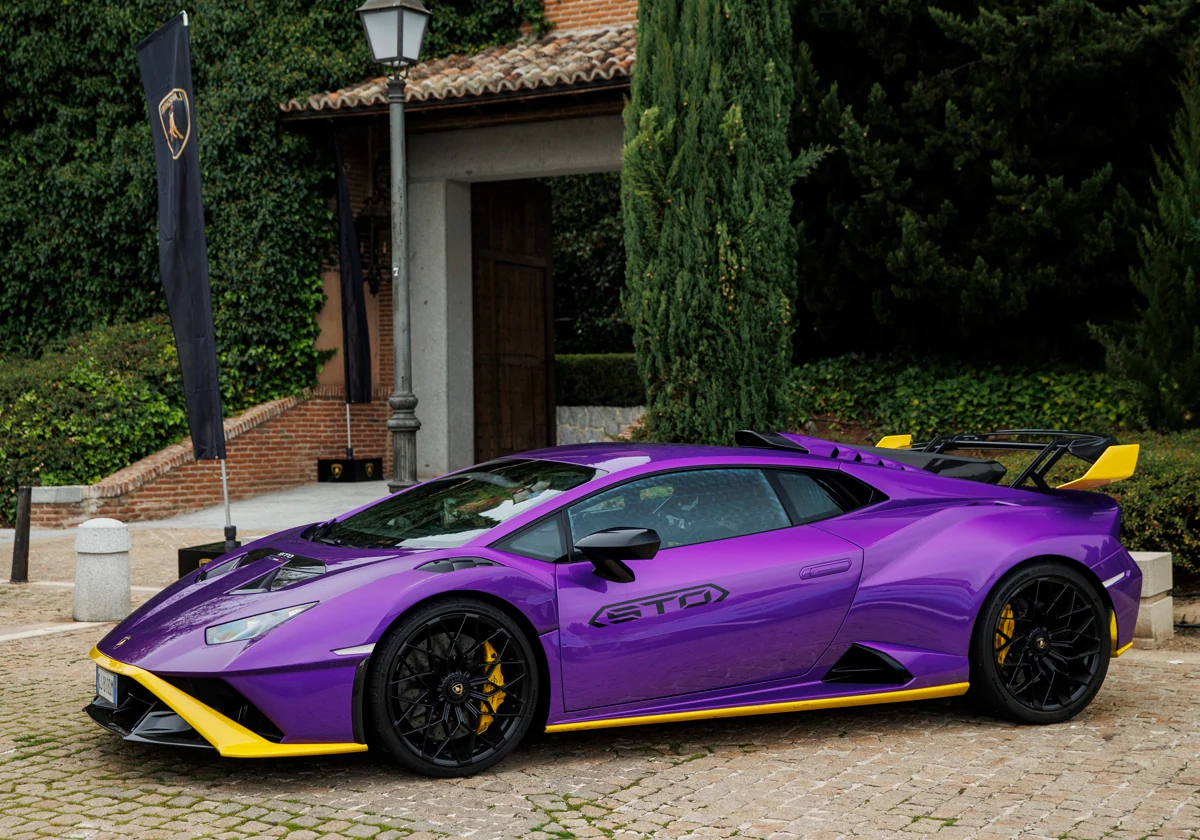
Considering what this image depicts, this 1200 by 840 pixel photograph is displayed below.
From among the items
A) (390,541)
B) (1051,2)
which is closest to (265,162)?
(1051,2)

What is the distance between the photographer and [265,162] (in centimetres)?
1734

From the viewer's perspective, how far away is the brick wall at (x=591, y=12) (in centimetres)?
1773

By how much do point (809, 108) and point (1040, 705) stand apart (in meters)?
9.30

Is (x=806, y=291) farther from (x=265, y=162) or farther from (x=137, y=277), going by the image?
(x=137, y=277)

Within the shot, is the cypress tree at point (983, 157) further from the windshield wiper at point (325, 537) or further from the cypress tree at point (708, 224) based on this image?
the windshield wiper at point (325, 537)

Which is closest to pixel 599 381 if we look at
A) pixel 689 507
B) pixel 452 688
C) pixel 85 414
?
pixel 85 414

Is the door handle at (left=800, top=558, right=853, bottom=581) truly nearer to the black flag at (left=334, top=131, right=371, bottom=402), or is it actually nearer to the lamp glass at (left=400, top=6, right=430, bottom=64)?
the lamp glass at (left=400, top=6, right=430, bottom=64)

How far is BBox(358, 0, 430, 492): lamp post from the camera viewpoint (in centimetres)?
969

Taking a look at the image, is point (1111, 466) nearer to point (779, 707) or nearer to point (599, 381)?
point (779, 707)

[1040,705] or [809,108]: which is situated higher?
[809,108]

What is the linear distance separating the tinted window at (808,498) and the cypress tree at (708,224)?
514 cm

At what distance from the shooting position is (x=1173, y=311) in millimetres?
11414

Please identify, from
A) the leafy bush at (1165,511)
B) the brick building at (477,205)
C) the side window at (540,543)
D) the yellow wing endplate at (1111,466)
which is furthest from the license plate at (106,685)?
the brick building at (477,205)

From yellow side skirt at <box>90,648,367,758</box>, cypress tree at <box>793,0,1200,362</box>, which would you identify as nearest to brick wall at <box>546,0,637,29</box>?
cypress tree at <box>793,0,1200,362</box>
